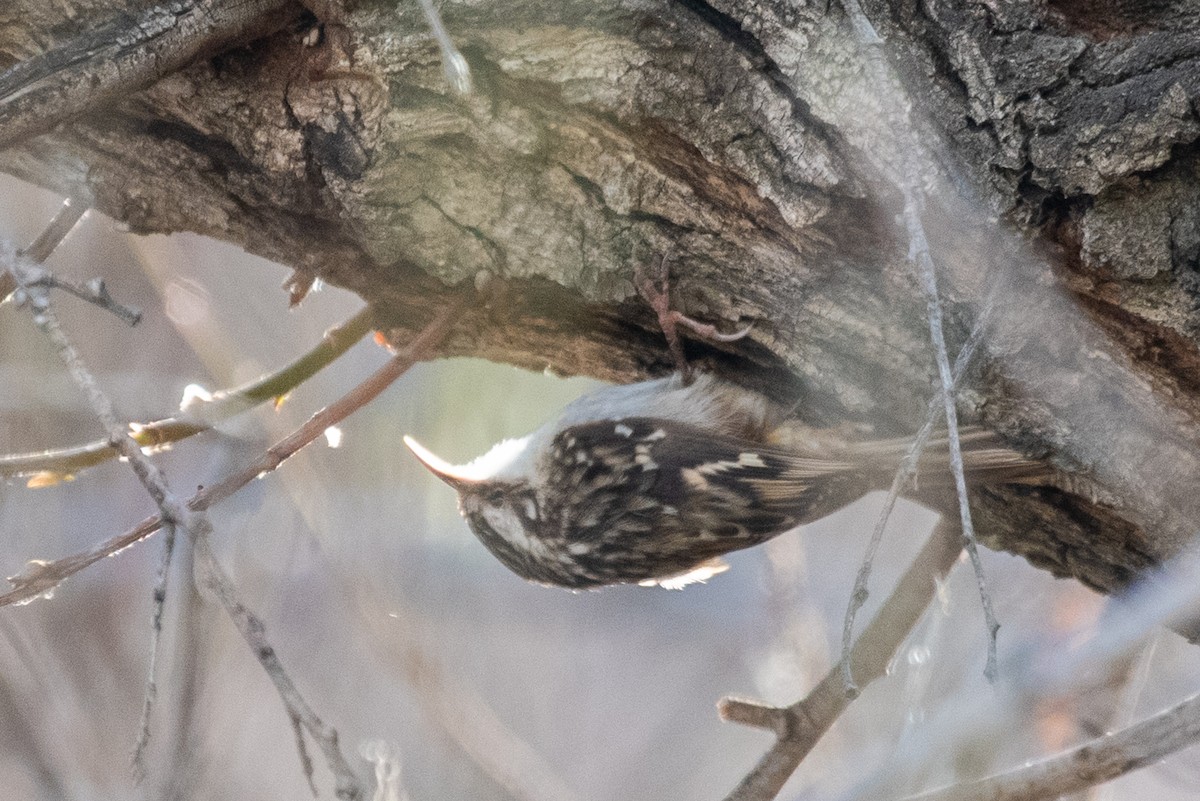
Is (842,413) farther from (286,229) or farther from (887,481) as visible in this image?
(286,229)

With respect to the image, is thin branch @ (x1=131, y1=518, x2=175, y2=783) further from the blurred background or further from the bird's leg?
the blurred background

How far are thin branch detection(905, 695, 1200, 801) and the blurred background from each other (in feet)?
3.21

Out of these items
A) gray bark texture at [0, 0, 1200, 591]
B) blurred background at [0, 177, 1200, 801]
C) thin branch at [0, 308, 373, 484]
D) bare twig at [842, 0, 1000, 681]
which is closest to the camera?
bare twig at [842, 0, 1000, 681]

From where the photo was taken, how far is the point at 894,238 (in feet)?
5.67

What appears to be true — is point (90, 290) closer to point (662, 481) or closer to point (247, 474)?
point (247, 474)

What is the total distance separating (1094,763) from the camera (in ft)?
4.30

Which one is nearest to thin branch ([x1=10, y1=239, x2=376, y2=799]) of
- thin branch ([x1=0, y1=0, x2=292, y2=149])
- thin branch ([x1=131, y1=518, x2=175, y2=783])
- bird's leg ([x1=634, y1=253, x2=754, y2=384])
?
thin branch ([x1=131, y1=518, x2=175, y2=783])

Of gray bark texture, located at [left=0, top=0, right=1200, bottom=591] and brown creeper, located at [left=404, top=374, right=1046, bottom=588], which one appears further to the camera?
brown creeper, located at [left=404, top=374, right=1046, bottom=588]

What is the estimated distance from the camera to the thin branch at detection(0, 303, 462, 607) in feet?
5.28

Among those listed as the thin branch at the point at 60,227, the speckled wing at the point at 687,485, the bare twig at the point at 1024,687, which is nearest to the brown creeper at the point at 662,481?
the speckled wing at the point at 687,485

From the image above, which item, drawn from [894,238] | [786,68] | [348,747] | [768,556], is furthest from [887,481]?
[348,747]

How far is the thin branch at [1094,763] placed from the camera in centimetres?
127

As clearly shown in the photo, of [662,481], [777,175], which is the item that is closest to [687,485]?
[662,481]

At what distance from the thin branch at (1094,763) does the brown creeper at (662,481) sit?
69 centimetres
